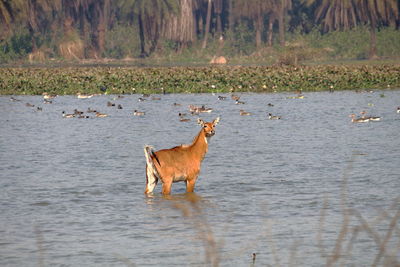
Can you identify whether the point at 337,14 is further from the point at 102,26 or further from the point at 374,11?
the point at 102,26

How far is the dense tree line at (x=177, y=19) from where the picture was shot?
91125 mm

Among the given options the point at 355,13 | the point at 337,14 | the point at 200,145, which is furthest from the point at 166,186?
the point at 355,13

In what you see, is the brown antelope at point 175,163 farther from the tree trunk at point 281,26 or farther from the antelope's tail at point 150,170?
the tree trunk at point 281,26

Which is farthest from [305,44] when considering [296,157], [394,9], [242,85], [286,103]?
[296,157]

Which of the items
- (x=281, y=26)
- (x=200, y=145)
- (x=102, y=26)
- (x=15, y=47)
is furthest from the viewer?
(x=102, y=26)

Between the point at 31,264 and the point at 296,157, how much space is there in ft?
39.5

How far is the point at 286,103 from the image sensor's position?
139 ft

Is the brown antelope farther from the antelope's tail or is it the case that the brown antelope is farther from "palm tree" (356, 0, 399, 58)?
"palm tree" (356, 0, 399, 58)

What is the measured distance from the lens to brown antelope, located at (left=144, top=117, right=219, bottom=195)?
49.2 ft

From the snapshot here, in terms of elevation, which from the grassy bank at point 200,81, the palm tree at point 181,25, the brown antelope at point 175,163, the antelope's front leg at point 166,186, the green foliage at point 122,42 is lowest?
the green foliage at point 122,42

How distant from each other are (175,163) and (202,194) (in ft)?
4.91

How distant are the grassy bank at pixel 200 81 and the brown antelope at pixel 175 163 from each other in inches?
1363

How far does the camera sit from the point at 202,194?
54.1 feet

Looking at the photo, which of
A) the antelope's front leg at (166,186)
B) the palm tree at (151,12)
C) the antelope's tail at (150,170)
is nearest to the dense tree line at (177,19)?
the palm tree at (151,12)
